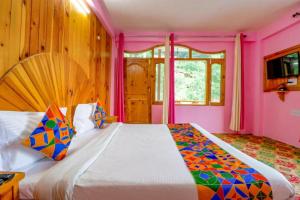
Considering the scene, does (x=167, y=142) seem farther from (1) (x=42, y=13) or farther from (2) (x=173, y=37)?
(2) (x=173, y=37)

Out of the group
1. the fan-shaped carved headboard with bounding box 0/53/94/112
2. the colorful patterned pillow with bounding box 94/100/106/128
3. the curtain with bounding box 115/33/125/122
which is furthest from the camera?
the curtain with bounding box 115/33/125/122

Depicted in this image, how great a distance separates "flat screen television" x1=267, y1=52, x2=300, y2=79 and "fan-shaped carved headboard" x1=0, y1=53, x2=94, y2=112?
12.8 feet

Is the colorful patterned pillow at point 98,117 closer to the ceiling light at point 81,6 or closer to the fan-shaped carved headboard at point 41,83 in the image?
the fan-shaped carved headboard at point 41,83

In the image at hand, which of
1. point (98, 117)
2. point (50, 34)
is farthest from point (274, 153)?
point (50, 34)

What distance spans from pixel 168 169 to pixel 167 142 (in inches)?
25.6

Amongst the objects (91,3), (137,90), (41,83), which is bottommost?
(41,83)

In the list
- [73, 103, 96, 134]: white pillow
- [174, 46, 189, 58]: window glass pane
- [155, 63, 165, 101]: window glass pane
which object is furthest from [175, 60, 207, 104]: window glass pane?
[73, 103, 96, 134]: white pillow

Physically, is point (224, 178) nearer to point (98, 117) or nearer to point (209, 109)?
point (98, 117)

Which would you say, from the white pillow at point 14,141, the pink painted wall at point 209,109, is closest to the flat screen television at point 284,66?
the pink painted wall at point 209,109

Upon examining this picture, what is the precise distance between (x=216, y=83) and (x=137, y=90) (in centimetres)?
212

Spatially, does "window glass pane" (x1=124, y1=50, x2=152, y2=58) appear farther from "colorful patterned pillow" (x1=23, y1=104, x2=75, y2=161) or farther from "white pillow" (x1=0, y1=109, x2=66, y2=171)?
"white pillow" (x1=0, y1=109, x2=66, y2=171)

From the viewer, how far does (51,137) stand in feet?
3.93

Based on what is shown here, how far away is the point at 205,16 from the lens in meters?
3.57

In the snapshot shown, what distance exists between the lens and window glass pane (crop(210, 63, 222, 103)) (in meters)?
4.65
